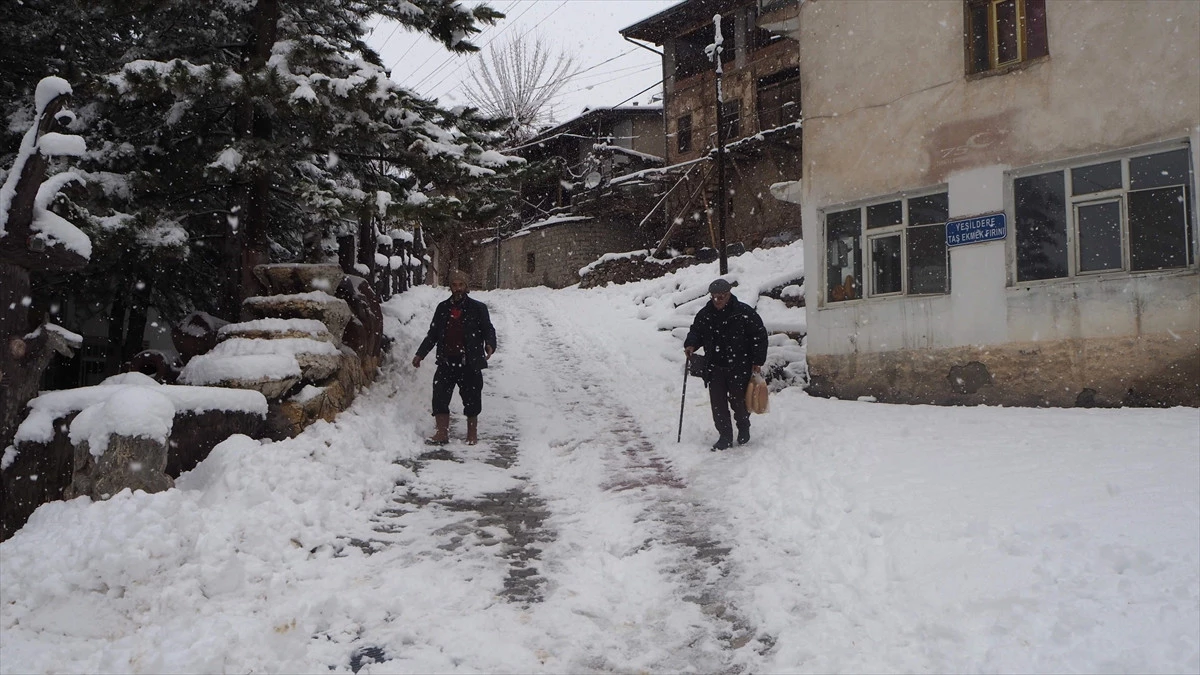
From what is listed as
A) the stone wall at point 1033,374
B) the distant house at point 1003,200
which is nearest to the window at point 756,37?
the distant house at point 1003,200

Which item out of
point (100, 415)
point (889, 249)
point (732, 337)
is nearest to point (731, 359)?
point (732, 337)

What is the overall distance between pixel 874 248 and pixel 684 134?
23004 mm

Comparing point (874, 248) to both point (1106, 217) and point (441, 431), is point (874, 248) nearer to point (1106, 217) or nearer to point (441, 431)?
point (1106, 217)

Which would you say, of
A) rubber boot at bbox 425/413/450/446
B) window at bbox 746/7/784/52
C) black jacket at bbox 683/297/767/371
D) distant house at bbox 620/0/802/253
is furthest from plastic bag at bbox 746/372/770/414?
window at bbox 746/7/784/52

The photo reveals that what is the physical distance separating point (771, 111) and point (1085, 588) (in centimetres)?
2820

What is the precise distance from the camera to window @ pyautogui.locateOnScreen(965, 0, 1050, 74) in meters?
10.6

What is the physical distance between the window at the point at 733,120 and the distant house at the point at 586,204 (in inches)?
153

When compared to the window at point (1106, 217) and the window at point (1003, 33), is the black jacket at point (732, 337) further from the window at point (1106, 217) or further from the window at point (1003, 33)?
the window at point (1003, 33)

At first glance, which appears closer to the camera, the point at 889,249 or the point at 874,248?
the point at 889,249

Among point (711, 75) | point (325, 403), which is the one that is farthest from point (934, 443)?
point (711, 75)

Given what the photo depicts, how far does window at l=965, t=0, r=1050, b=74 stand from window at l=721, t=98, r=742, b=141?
2072 centimetres

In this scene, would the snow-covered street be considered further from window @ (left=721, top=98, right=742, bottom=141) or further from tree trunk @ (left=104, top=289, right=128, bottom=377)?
window @ (left=721, top=98, right=742, bottom=141)

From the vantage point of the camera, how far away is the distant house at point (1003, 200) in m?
9.22

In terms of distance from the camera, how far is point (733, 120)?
31812 millimetres
